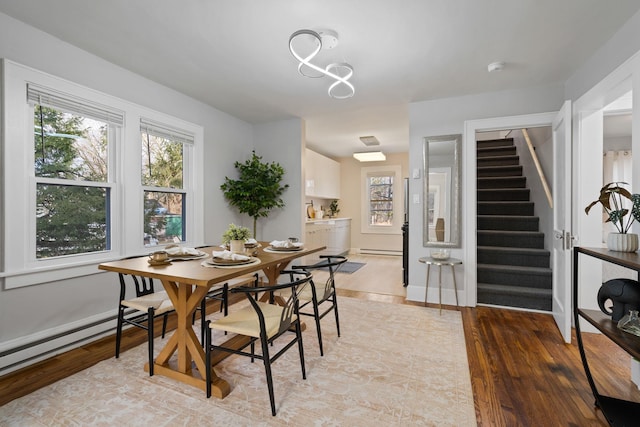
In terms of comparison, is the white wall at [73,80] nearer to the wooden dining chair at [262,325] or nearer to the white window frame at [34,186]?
the white window frame at [34,186]

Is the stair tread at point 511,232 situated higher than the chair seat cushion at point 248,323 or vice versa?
the stair tread at point 511,232

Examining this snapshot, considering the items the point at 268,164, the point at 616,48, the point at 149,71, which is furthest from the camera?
the point at 268,164

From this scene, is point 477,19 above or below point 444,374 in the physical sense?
above

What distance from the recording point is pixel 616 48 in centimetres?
233

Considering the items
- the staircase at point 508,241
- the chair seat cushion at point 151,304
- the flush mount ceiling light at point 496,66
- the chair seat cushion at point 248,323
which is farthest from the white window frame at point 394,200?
the chair seat cushion at point 151,304

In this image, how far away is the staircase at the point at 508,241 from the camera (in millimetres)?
3633

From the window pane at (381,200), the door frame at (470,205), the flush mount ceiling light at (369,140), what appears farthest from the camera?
the window pane at (381,200)

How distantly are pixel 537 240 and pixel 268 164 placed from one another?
3898 millimetres

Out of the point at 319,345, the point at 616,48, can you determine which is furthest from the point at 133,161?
the point at 616,48

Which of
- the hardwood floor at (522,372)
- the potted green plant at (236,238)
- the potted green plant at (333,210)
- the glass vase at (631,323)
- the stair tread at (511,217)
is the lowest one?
the hardwood floor at (522,372)

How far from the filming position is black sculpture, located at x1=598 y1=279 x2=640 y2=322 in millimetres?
1625

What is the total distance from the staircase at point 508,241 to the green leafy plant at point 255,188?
2.95 metres

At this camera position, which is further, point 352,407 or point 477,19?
point 477,19

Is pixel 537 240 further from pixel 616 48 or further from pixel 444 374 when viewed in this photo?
pixel 444 374
